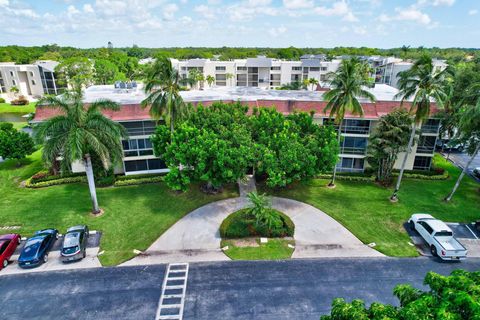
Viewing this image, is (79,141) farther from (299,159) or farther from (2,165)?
(2,165)

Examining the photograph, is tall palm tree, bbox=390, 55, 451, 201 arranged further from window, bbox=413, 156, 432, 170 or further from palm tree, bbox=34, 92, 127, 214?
palm tree, bbox=34, 92, 127, 214

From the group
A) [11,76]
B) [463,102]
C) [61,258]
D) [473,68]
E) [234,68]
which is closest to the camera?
[61,258]

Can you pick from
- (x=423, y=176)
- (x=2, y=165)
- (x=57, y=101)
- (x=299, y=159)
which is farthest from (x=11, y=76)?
(x=423, y=176)

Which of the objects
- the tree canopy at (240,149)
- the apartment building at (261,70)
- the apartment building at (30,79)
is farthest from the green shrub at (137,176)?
the apartment building at (30,79)

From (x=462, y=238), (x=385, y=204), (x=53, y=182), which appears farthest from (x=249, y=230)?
(x=53, y=182)

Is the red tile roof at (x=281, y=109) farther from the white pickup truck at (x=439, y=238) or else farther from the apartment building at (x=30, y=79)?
the apartment building at (x=30, y=79)
